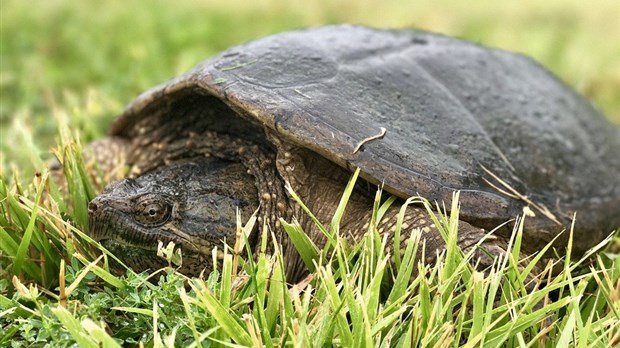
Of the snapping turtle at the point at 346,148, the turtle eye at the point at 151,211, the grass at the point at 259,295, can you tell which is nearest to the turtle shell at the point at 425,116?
the snapping turtle at the point at 346,148

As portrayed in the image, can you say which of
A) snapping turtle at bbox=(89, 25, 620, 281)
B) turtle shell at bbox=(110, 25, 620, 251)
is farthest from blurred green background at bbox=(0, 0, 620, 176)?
turtle shell at bbox=(110, 25, 620, 251)

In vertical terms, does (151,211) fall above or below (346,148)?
below

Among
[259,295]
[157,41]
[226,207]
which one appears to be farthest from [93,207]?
[157,41]

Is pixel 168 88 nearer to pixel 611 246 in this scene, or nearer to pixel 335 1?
pixel 611 246

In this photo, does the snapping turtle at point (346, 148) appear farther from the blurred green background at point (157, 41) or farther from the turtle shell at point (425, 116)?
the blurred green background at point (157, 41)

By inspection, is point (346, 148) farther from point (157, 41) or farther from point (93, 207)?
point (157, 41)

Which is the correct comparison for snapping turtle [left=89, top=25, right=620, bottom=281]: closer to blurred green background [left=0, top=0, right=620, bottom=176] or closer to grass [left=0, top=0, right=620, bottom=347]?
grass [left=0, top=0, right=620, bottom=347]
